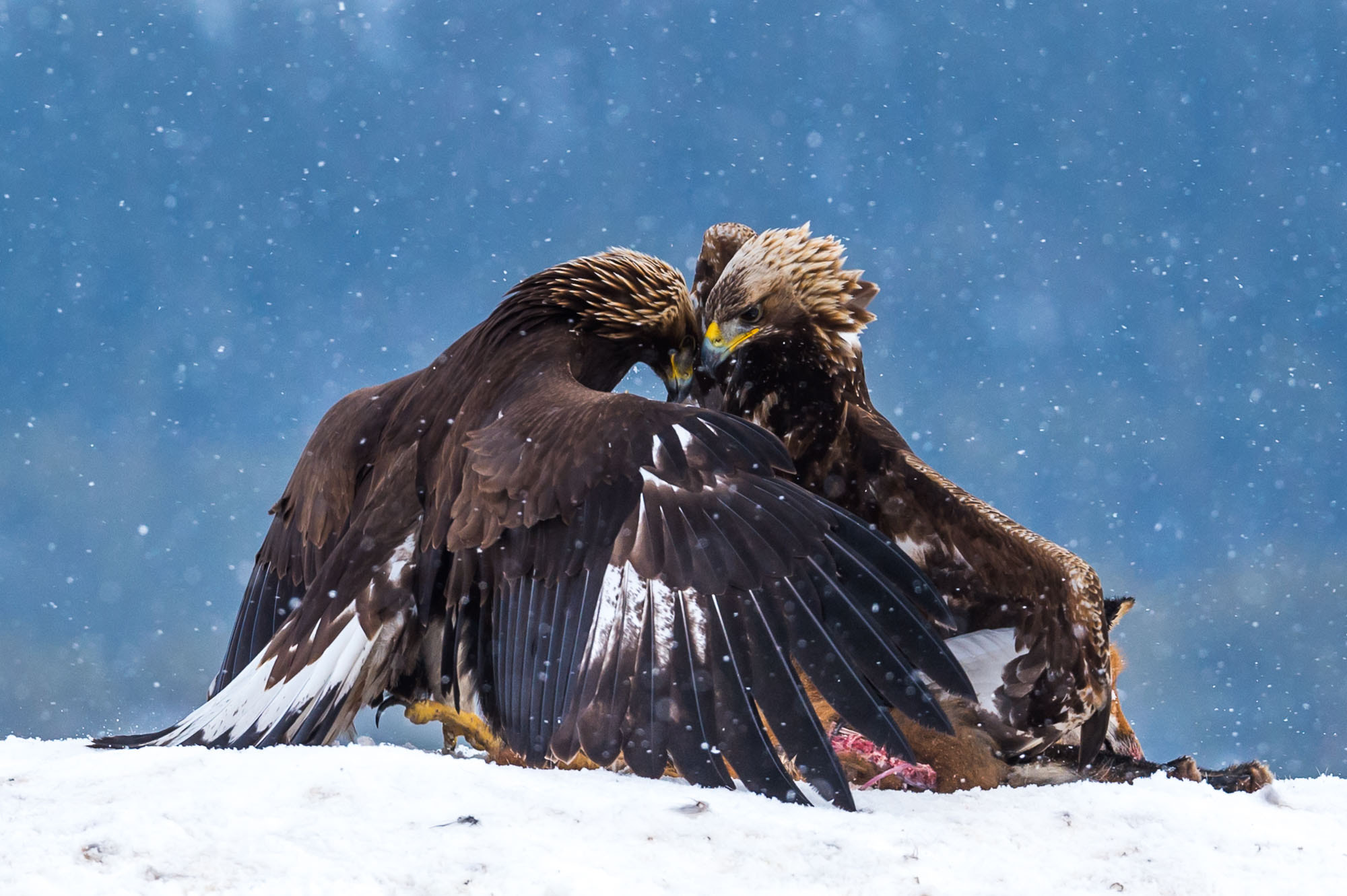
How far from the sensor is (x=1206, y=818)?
2969 millimetres

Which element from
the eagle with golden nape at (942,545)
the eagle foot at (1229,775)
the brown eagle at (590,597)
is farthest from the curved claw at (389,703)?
the eagle foot at (1229,775)

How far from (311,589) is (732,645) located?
1666 millimetres

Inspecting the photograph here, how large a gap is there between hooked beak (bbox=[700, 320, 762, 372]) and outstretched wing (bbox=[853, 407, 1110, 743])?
875 mm

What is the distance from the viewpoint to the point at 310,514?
170 inches

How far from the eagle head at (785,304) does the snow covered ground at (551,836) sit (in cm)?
182

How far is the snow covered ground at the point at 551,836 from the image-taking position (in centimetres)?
219

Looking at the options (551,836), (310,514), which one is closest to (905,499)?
(551,836)

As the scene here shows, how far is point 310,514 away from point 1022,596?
2823mm

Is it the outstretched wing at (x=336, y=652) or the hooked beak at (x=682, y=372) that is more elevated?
the hooked beak at (x=682, y=372)

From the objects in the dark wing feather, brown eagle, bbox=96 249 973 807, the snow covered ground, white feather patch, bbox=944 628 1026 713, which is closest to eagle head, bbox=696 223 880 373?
brown eagle, bbox=96 249 973 807

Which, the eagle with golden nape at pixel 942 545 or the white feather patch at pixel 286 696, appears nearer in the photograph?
the white feather patch at pixel 286 696

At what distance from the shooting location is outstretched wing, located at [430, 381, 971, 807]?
2799mm

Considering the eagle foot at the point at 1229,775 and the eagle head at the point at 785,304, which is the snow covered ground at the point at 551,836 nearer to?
the eagle foot at the point at 1229,775

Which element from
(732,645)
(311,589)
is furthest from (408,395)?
(732,645)
